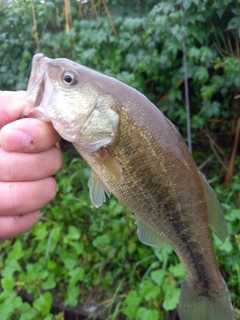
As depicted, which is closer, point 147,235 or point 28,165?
point 28,165

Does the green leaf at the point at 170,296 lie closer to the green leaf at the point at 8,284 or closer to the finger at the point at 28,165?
the green leaf at the point at 8,284

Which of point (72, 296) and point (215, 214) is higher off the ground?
point (215, 214)

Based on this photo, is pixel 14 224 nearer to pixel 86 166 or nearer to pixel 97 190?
pixel 97 190

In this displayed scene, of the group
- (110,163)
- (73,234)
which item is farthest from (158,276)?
(110,163)

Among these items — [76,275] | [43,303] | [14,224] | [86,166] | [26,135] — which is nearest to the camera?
[26,135]

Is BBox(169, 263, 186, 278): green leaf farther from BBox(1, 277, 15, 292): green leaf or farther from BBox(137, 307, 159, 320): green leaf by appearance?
BBox(1, 277, 15, 292): green leaf

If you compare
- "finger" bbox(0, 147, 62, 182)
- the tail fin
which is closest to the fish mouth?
"finger" bbox(0, 147, 62, 182)

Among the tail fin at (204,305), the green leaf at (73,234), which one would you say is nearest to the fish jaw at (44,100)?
the tail fin at (204,305)
